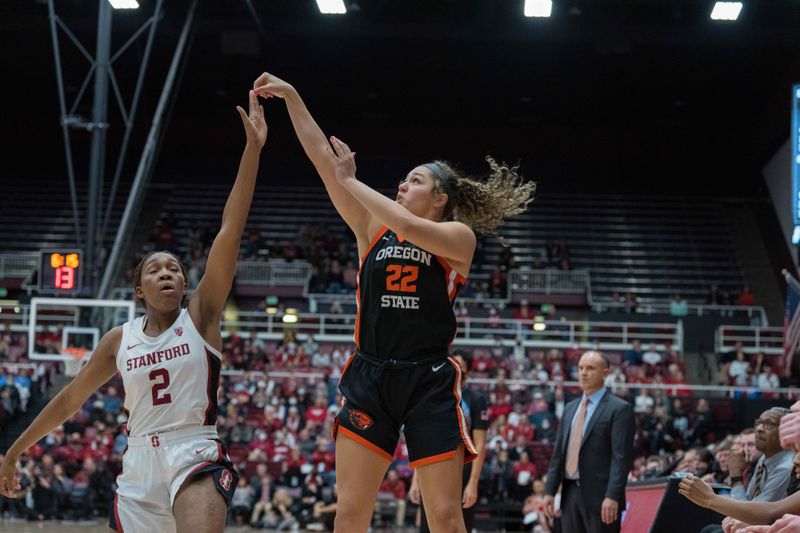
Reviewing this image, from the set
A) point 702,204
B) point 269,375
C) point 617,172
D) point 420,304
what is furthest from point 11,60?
→ point 420,304

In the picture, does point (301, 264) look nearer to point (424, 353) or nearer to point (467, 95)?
point (467, 95)

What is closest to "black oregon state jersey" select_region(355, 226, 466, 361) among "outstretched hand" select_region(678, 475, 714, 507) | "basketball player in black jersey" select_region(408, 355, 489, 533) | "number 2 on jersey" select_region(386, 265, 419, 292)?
"number 2 on jersey" select_region(386, 265, 419, 292)

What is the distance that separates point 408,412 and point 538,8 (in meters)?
15.5

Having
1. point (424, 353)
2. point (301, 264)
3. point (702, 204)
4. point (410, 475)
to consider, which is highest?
point (702, 204)

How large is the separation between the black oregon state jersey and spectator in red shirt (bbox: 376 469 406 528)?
1146 centimetres

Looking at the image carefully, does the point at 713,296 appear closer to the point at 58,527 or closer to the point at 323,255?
the point at 323,255

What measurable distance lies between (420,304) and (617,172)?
28214mm

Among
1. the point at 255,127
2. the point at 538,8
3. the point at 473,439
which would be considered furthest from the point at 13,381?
the point at 255,127

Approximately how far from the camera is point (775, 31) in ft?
78.2

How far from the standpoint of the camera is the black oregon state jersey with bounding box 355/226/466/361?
450cm

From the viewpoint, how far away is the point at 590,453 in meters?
7.37

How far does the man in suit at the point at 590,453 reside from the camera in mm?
7281

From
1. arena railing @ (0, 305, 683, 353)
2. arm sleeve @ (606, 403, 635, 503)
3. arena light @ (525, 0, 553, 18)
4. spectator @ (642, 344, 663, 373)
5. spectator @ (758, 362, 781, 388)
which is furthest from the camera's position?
arena railing @ (0, 305, 683, 353)

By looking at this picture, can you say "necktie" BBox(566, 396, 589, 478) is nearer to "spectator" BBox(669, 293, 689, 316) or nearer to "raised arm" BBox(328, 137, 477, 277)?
"raised arm" BBox(328, 137, 477, 277)
